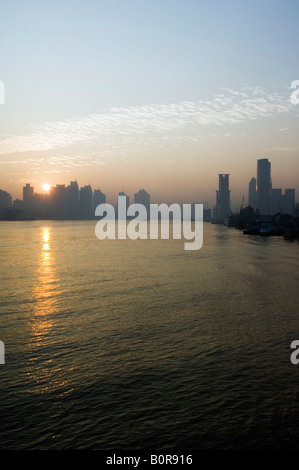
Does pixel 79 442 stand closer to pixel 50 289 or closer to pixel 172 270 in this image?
pixel 50 289

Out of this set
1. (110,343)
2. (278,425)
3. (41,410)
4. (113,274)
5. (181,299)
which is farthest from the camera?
(113,274)

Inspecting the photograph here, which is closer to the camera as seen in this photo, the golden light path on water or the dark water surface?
the dark water surface

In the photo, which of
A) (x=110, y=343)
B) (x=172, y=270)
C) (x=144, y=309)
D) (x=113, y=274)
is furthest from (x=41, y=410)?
(x=172, y=270)

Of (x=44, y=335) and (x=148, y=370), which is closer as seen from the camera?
(x=148, y=370)

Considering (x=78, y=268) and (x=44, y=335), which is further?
(x=78, y=268)

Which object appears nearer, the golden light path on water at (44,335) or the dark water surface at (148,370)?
the dark water surface at (148,370)

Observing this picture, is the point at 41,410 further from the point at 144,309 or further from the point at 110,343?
the point at 144,309
